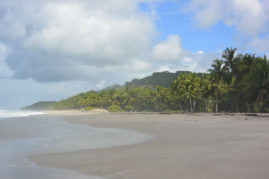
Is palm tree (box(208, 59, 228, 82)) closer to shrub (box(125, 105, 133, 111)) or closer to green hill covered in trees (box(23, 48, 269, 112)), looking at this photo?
green hill covered in trees (box(23, 48, 269, 112))

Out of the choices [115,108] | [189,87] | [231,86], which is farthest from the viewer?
[115,108]

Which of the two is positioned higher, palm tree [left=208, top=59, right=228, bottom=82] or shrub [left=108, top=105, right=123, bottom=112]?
palm tree [left=208, top=59, right=228, bottom=82]

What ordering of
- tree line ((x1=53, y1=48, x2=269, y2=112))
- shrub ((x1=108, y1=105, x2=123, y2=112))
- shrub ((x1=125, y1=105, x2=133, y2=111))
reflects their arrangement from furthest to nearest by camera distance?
shrub ((x1=108, y1=105, x2=123, y2=112)), shrub ((x1=125, y1=105, x2=133, y2=111)), tree line ((x1=53, y1=48, x2=269, y2=112))

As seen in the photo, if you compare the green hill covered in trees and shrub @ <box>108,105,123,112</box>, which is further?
shrub @ <box>108,105,123,112</box>

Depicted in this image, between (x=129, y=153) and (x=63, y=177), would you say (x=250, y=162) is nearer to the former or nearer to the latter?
(x=129, y=153)

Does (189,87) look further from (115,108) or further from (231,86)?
(115,108)

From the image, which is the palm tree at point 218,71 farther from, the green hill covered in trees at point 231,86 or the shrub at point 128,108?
the shrub at point 128,108

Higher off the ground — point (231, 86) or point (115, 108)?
point (231, 86)

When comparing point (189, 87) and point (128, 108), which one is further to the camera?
point (128, 108)

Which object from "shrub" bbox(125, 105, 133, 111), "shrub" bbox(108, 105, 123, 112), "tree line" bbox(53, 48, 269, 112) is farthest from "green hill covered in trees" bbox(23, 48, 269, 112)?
"shrub" bbox(108, 105, 123, 112)

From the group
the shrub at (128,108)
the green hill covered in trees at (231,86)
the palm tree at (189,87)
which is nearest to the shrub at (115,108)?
the shrub at (128,108)

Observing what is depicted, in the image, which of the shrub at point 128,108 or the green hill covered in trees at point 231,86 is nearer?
the green hill covered in trees at point 231,86

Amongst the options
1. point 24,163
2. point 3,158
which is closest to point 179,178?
point 24,163

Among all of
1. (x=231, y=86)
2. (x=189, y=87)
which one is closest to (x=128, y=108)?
(x=189, y=87)
